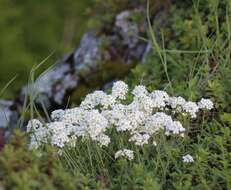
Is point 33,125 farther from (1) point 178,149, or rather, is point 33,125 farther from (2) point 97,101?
(1) point 178,149

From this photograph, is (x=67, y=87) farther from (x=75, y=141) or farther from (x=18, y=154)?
(x=18, y=154)

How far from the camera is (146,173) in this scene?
11.5 ft

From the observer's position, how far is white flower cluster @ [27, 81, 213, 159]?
359 cm

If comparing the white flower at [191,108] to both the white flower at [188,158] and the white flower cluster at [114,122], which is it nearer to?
the white flower cluster at [114,122]

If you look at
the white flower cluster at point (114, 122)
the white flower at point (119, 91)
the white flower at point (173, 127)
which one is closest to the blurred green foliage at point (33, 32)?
the white flower at point (119, 91)

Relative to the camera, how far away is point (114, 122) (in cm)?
369

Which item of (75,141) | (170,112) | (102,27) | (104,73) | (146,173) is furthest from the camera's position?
(102,27)

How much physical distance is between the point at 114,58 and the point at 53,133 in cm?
268

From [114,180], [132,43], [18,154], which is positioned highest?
[132,43]

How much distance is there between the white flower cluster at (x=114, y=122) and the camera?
359cm

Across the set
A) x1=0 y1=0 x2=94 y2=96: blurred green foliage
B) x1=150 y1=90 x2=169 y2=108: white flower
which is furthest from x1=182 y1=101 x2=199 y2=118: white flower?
x1=0 y1=0 x2=94 y2=96: blurred green foliage

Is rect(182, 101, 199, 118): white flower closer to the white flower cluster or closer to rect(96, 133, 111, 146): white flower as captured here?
the white flower cluster

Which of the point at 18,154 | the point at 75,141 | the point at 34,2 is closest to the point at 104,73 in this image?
the point at 75,141

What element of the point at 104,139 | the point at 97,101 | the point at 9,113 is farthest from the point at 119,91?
the point at 9,113
